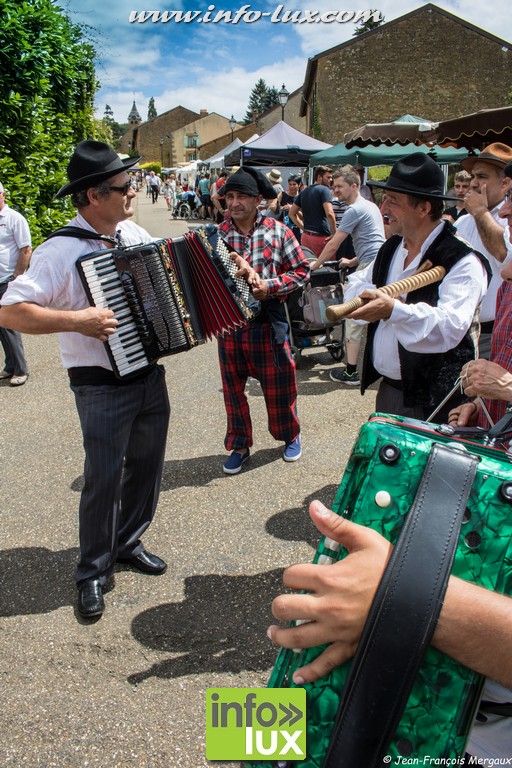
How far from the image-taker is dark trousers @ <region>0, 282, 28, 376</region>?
5.65 metres

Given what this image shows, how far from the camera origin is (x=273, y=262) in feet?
12.6

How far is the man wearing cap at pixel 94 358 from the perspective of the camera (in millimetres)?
2418

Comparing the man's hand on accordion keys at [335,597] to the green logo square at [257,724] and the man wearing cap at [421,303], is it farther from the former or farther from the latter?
the man wearing cap at [421,303]

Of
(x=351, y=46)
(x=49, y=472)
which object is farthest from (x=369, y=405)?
(x=351, y=46)

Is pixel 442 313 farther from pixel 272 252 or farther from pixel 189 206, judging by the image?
pixel 189 206

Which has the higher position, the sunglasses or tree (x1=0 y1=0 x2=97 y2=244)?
tree (x1=0 y1=0 x2=97 y2=244)

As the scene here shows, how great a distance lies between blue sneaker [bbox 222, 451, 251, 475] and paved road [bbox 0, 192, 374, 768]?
7 centimetres

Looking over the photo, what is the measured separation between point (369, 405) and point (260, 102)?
102347 mm

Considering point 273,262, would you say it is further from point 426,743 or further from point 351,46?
point 351,46

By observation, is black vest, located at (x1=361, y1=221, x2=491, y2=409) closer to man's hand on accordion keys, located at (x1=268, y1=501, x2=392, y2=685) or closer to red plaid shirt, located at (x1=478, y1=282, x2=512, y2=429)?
red plaid shirt, located at (x1=478, y1=282, x2=512, y2=429)

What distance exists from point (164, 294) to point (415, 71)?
93.6 feet

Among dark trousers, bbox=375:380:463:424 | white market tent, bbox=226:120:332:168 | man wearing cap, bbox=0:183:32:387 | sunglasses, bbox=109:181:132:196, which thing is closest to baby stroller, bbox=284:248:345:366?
man wearing cap, bbox=0:183:32:387

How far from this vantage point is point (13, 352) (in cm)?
584

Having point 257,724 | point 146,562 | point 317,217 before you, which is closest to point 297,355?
point 317,217
